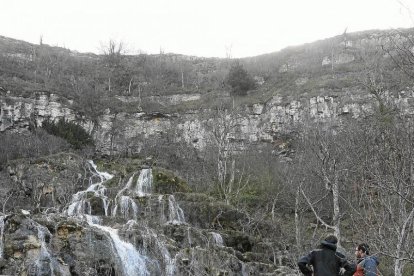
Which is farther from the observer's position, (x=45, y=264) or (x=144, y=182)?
(x=144, y=182)

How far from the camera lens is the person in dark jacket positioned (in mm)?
6426

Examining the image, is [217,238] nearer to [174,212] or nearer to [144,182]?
[174,212]

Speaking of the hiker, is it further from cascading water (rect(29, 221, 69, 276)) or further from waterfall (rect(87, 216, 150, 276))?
cascading water (rect(29, 221, 69, 276))

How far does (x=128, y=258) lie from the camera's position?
17469 mm

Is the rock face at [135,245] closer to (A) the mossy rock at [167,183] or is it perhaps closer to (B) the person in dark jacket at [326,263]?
(A) the mossy rock at [167,183]

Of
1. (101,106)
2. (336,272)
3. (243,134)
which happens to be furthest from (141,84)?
(336,272)

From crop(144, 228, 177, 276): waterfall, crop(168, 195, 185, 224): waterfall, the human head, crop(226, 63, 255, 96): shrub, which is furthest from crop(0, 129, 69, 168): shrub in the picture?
the human head

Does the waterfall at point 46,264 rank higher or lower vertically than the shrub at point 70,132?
lower

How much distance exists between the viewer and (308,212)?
33375mm

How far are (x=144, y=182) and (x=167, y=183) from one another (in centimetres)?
151

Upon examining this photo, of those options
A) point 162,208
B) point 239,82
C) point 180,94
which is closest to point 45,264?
point 162,208

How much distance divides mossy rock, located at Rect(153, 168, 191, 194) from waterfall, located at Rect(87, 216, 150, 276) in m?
11.3

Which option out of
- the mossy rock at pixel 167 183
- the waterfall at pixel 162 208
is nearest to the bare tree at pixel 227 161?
the mossy rock at pixel 167 183

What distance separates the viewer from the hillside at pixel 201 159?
611 inches
